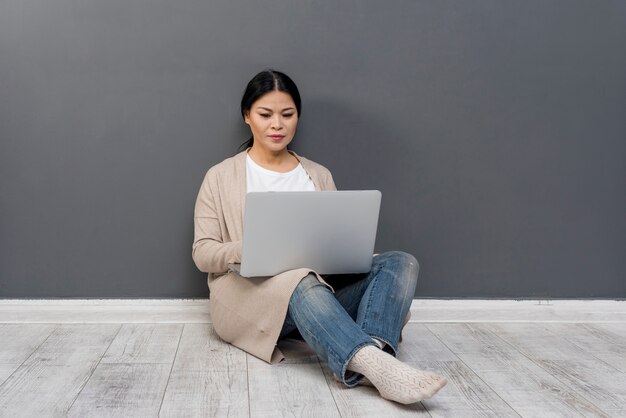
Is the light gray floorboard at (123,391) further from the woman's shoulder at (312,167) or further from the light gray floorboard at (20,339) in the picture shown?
the woman's shoulder at (312,167)

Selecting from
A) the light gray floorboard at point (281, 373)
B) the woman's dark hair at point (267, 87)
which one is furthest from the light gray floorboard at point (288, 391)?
the woman's dark hair at point (267, 87)

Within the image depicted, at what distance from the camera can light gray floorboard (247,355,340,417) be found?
181 cm

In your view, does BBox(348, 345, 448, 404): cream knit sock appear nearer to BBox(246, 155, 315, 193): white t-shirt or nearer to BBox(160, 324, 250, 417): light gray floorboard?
BBox(160, 324, 250, 417): light gray floorboard

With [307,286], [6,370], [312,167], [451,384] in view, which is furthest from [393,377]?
[6,370]

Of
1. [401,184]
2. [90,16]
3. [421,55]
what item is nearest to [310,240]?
[401,184]

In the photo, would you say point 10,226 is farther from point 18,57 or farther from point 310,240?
point 310,240

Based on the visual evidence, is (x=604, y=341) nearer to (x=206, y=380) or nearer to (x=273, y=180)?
(x=273, y=180)

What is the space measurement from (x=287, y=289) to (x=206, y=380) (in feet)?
1.03

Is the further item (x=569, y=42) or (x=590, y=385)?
(x=569, y=42)

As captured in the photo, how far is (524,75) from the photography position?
9.14 ft

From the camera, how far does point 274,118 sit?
96.0 inches

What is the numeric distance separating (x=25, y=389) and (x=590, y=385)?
140 cm

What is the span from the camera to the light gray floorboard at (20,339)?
2.22 metres

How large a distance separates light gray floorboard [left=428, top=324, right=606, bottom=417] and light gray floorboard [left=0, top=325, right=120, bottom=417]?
1025 mm
